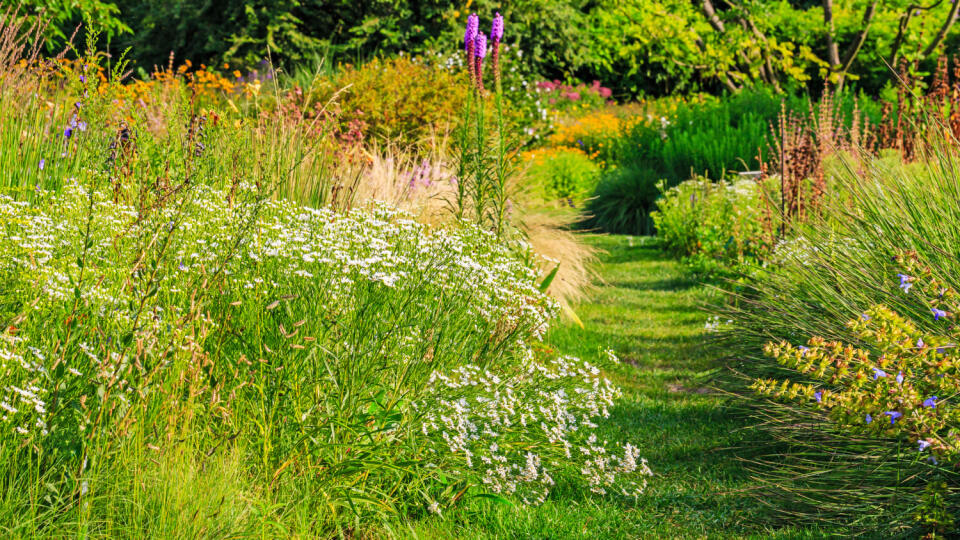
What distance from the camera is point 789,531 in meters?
3.42

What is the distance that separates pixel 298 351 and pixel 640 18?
14346 millimetres

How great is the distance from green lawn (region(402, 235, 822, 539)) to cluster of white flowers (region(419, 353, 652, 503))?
0.11m

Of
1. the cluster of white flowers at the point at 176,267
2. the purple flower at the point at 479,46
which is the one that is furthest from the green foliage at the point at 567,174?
the cluster of white flowers at the point at 176,267

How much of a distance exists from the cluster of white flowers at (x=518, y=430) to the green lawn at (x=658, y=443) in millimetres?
112

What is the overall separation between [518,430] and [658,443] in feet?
3.83

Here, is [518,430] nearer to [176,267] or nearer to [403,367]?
[403,367]

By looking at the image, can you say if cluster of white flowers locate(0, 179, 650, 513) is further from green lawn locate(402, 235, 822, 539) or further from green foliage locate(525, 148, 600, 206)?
green foliage locate(525, 148, 600, 206)

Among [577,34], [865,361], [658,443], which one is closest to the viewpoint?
[865,361]

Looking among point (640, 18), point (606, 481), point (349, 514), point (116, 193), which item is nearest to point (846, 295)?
point (606, 481)

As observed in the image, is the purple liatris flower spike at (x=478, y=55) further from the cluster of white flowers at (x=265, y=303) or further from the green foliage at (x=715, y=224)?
the green foliage at (x=715, y=224)

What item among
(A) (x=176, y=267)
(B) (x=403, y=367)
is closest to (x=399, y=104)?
(A) (x=176, y=267)

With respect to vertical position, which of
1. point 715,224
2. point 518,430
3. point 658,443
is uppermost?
point 715,224

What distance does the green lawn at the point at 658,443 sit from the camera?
3445mm

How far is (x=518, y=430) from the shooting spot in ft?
12.1
